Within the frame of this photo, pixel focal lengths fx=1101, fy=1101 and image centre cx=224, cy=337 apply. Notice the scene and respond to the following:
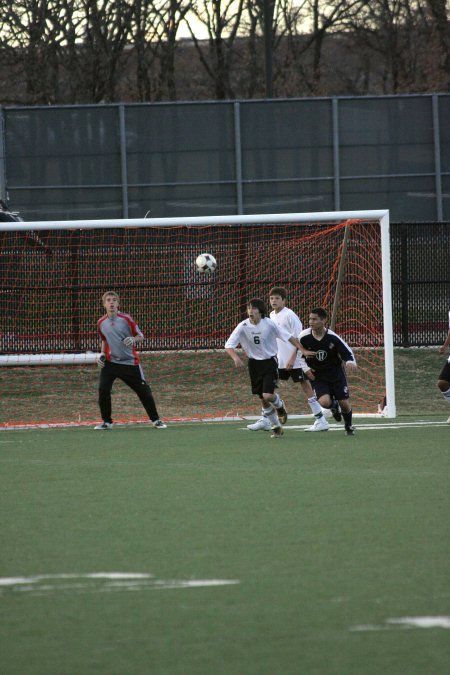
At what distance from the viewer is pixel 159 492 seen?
8234mm

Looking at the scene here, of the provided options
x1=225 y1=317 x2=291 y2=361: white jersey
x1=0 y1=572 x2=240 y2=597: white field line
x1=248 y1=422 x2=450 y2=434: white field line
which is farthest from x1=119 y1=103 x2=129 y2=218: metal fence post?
x1=0 y1=572 x2=240 y2=597: white field line

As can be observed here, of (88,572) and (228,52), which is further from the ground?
(228,52)

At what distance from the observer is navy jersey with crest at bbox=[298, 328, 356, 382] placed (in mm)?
12164

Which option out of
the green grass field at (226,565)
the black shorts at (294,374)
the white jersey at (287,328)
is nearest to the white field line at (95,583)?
the green grass field at (226,565)

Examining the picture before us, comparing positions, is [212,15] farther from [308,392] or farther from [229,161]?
[308,392]

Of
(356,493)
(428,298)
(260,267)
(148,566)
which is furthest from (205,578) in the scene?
(428,298)

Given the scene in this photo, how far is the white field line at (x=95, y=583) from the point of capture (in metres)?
5.31

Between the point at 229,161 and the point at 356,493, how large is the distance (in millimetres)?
20726

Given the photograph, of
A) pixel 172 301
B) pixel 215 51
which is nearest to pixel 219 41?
pixel 215 51

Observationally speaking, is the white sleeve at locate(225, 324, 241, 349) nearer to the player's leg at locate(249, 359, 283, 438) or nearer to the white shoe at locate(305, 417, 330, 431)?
the player's leg at locate(249, 359, 283, 438)

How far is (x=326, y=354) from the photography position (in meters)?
12.2

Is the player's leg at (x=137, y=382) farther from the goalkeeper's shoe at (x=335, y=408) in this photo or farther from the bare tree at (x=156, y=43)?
the bare tree at (x=156, y=43)

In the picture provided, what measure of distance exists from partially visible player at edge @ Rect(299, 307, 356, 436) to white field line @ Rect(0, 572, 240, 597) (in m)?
6.76

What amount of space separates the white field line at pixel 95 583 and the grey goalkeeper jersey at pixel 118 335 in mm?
7723
